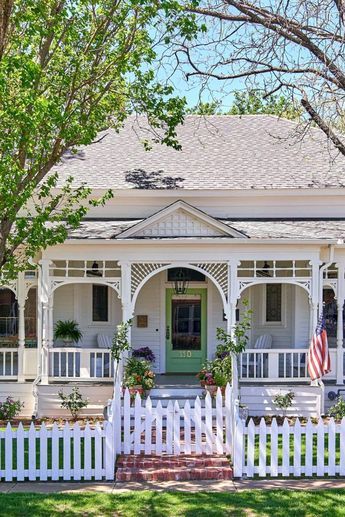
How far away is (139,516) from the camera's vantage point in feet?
27.6

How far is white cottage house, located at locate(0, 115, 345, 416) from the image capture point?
1434 centimetres

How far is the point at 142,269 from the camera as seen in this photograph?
1452 cm

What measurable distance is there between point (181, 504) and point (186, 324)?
8.33 m

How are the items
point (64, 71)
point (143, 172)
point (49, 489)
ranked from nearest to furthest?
1. point (49, 489)
2. point (64, 71)
3. point (143, 172)

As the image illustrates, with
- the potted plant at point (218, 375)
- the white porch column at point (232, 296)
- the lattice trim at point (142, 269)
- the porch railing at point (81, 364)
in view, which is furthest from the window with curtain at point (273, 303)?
the porch railing at point (81, 364)

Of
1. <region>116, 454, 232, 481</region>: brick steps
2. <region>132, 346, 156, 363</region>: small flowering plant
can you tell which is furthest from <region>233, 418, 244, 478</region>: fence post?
<region>132, 346, 156, 363</region>: small flowering plant

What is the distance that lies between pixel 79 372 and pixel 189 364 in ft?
10.6

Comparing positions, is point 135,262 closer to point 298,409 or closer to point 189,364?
point 189,364

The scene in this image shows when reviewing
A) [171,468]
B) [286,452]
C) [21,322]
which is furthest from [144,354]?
[286,452]

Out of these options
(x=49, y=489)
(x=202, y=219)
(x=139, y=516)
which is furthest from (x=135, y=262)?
(x=139, y=516)

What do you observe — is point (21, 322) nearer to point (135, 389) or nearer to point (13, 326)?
point (13, 326)

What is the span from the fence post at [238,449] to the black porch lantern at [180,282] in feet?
22.9

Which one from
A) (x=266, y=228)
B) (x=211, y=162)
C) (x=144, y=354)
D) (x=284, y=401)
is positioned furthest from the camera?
(x=211, y=162)

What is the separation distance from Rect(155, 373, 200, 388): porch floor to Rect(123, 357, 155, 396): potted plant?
2.06 ft
